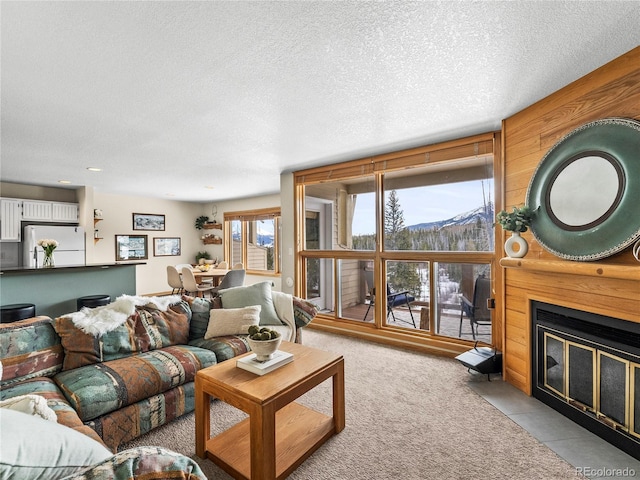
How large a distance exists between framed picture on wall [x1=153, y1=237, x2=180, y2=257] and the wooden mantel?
288 inches

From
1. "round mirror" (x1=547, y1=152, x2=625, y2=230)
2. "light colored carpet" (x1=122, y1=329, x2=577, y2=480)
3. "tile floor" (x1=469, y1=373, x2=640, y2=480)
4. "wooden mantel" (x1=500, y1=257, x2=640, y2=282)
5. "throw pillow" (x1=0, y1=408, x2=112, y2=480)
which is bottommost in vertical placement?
"light colored carpet" (x1=122, y1=329, x2=577, y2=480)

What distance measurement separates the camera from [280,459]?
1.74m

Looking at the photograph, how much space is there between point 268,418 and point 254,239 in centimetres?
610

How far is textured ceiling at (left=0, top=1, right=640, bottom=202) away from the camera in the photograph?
150cm

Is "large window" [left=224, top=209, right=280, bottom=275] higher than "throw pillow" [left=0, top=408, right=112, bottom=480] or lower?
higher

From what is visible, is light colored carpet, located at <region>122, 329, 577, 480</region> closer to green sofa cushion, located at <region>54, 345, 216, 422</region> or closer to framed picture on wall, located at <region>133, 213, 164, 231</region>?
green sofa cushion, located at <region>54, 345, 216, 422</region>

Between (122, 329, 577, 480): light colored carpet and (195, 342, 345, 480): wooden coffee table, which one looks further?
(122, 329, 577, 480): light colored carpet

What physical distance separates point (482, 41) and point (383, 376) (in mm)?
2703

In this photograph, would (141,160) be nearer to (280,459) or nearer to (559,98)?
(280,459)

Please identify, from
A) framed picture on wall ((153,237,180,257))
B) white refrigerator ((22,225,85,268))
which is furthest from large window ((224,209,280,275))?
white refrigerator ((22,225,85,268))

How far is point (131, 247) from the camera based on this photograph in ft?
22.9


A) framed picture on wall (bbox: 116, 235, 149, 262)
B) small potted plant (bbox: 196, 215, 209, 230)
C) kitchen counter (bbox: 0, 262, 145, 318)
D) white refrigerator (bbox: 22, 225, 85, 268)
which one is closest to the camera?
kitchen counter (bbox: 0, 262, 145, 318)

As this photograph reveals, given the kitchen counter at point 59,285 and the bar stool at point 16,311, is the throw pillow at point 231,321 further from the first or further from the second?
the kitchen counter at point 59,285

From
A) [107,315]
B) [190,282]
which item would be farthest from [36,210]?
[107,315]
